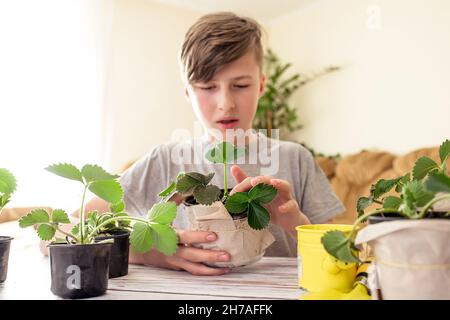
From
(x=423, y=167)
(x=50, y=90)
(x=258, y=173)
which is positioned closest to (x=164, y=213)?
(x=423, y=167)

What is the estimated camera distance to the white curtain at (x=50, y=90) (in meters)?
3.01

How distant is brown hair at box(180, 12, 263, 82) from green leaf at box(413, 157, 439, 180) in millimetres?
623

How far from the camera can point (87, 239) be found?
0.57 meters

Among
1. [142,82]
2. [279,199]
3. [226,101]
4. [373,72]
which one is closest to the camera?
[279,199]

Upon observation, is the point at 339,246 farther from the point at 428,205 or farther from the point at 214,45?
the point at 214,45

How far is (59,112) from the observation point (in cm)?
320

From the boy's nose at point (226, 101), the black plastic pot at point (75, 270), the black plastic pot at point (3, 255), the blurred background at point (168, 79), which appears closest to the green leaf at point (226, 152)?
the black plastic pot at point (75, 270)

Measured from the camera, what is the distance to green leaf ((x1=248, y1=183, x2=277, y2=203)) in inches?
24.2

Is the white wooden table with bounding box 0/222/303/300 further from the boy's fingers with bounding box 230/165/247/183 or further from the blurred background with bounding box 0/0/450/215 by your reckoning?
the blurred background with bounding box 0/0/450/215

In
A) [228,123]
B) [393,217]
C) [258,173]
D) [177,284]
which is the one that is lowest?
[177,284]

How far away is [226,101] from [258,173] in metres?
0.29

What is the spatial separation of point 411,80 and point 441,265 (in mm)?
2866

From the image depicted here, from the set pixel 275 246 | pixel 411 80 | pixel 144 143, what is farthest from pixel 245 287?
pixel 144 143

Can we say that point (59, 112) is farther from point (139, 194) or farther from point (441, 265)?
point (441, 265)
